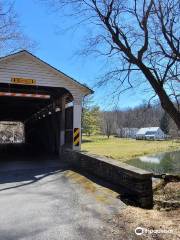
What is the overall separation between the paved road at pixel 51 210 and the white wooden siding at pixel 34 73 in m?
4.25

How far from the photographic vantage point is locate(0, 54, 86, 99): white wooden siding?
10.9m

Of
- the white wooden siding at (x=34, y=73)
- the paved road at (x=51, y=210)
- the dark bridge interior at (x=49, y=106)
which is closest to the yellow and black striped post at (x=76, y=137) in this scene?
the dark bridge interior at (x=49, y=106)

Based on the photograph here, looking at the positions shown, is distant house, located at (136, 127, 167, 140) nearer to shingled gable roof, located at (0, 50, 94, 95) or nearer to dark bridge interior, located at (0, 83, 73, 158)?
dark bridge interior, located at (0, 83, 73, 158)

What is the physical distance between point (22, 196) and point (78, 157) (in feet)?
13.3

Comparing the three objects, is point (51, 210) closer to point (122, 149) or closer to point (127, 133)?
point (122, 149)

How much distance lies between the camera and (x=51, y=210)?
530 cm

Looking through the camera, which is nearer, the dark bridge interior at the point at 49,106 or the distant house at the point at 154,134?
the dark bridge interior at the point at 49,106

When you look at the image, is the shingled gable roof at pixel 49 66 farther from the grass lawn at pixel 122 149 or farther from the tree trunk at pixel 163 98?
the grass lawn at pixel 122 149

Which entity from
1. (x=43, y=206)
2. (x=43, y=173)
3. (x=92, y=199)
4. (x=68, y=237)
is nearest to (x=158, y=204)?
(x=92, y=199)

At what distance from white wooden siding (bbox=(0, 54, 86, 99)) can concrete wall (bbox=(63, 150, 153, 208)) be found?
3567 millimetres

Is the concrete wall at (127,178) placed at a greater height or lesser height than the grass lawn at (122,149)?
greater

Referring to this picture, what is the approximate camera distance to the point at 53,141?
51.4 ft

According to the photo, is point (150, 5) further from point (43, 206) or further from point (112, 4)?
point (43, 206)

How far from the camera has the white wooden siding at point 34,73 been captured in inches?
427
